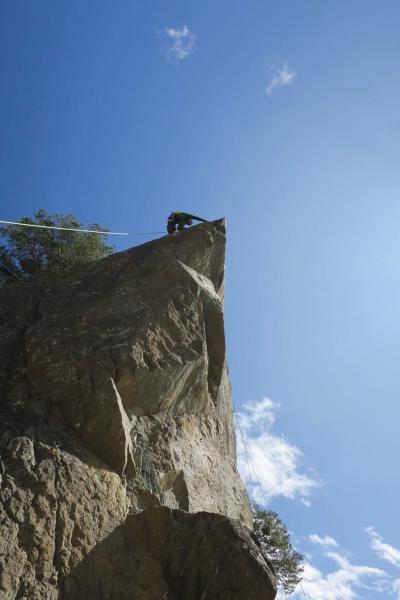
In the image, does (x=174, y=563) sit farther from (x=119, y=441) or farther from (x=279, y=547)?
(x=279, y=547)

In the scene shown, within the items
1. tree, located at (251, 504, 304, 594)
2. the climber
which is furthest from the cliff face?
tree, located at (251, 504, 304, 594)

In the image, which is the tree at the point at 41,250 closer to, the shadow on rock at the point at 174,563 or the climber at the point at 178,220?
the climber at the point at 178,220

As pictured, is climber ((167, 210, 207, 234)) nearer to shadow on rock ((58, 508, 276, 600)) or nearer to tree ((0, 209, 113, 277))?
tree ((0, 209, 113, 277))

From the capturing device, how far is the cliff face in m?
6.38

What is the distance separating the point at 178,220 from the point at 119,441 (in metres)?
11.6

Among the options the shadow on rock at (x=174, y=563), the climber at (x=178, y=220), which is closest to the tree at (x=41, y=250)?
the climber at (x=178, y=220)

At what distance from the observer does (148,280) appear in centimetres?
1201

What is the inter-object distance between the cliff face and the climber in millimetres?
4403

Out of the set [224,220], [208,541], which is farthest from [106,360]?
[224,220]

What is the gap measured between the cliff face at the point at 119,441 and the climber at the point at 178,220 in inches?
173

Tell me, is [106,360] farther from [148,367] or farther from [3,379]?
[3,379]

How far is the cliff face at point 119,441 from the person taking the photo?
6.38 m

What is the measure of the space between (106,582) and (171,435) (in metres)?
3.87

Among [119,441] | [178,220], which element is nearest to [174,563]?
[119,441]
